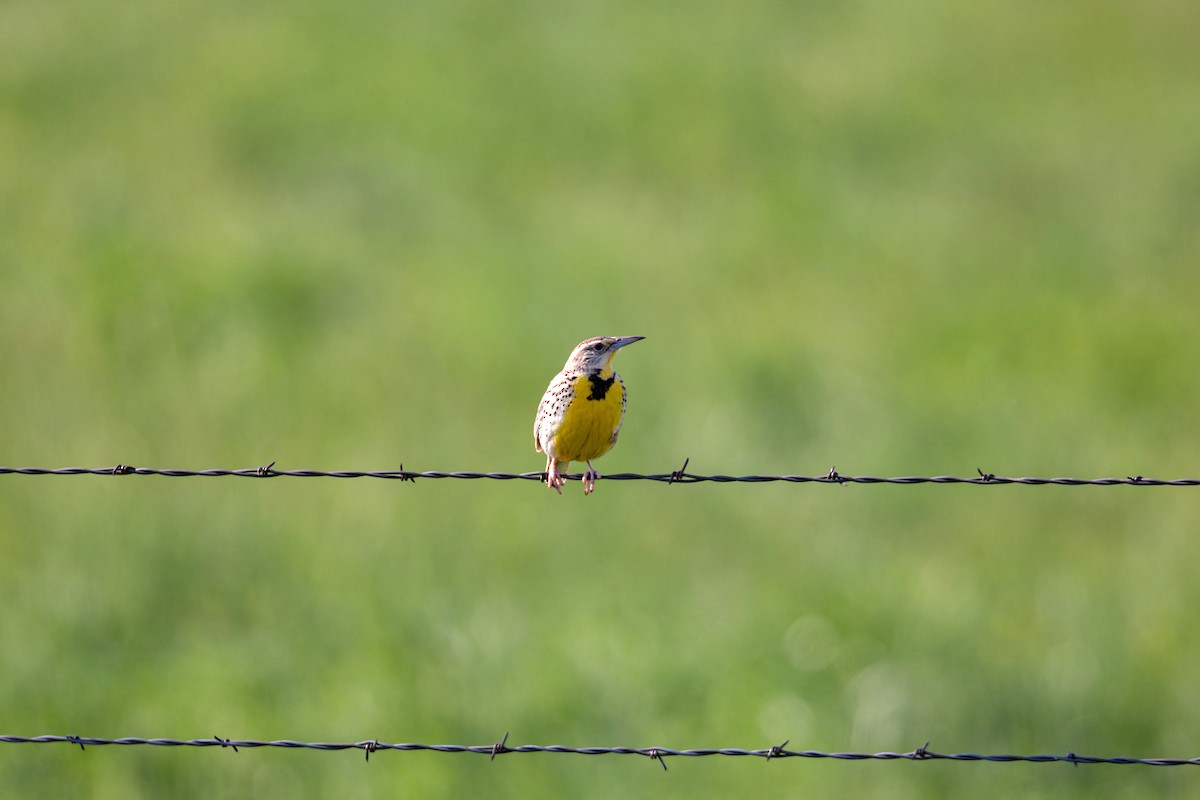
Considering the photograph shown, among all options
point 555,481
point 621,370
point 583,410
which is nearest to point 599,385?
point 583,410

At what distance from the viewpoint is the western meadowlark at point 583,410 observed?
6172mm

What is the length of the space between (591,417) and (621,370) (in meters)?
7.42

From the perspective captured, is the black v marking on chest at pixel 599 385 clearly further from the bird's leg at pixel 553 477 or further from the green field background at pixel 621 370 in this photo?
the green field background at pixel 621 370

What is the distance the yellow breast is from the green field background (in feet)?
9.98

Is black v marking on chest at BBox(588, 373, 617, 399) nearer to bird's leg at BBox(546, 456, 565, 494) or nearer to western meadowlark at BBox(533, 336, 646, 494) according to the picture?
western meadowlark at BBox(533, 336, 646, 494)

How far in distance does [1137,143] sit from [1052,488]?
285 inches

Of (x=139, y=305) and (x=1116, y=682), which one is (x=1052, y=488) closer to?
(x=1116, y=682)

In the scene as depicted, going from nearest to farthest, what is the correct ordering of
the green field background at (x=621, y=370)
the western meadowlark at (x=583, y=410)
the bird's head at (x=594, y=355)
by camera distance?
1. the western meadowlark at (x=583, y=410)
2. the bird's head at (x=594, y=355)
3. the green field background at (x=621, y=370)

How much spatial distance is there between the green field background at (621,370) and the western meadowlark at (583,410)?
119 inches

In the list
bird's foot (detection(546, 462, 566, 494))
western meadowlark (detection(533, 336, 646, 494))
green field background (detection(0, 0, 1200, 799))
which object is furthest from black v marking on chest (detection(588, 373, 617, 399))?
green field background (detection(0, 0, 1200, 799))

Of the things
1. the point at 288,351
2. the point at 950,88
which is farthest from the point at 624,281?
the point at 950,88

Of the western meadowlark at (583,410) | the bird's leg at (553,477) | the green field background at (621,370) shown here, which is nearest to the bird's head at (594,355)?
the western meadowlark at (583,410)

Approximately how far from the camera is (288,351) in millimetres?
14156

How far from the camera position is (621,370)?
13.6 meters
